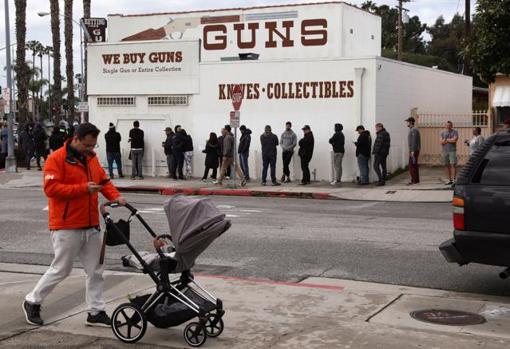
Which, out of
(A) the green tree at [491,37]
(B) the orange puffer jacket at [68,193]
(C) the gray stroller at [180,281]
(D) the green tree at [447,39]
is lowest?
(C) the gray stroller at [180,281]

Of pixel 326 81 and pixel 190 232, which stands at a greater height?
pixel 326 81

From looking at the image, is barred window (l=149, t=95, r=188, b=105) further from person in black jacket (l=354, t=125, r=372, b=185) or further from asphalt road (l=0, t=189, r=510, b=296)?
asphalt road (l=0, t=189, r=510, b=296)

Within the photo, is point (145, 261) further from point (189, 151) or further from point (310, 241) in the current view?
point (189, 151)

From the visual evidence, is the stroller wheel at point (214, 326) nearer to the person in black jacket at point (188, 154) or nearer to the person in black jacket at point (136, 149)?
the person in black jacket at point (188, 154)

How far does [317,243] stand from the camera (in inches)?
448

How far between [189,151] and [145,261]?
18102 mm

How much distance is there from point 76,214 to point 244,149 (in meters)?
16.8

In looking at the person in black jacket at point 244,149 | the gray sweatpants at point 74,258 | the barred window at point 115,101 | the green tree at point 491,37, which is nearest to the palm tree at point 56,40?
the barred window at point 115,101

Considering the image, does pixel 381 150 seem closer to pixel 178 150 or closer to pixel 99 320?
pixel 178 150

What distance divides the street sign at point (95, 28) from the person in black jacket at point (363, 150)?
13945 millimetres

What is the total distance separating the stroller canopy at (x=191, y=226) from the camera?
600 cm

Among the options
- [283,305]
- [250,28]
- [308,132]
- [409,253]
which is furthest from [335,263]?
[250,28]

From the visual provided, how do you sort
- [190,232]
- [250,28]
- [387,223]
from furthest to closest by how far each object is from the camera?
[250,28] → [387,223] → [190,232]

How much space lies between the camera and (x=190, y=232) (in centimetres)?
596
